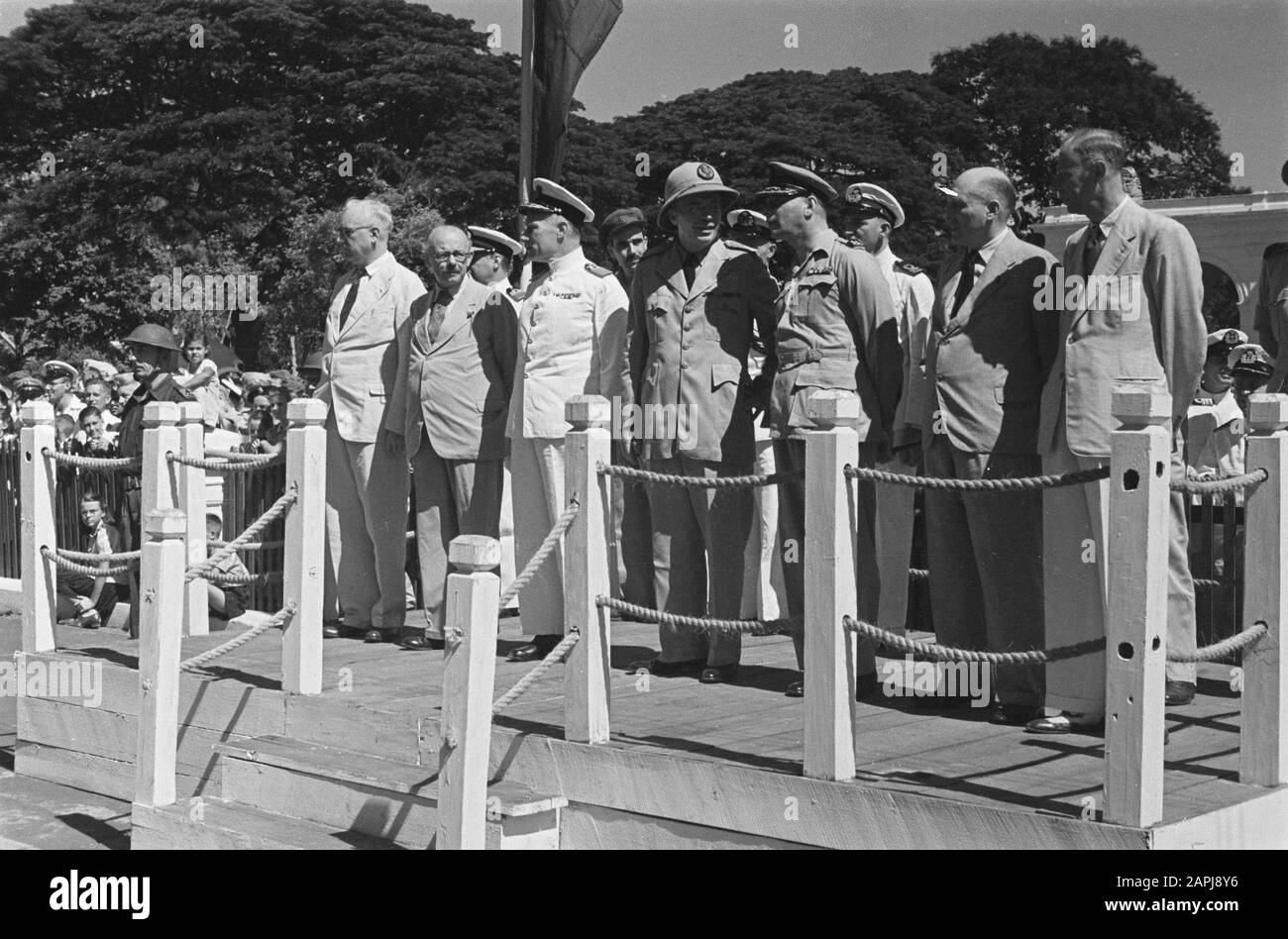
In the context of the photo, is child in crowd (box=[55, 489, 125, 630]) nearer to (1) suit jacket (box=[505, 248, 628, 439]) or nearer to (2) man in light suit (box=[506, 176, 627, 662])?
(2) man in light suit (box=[506, 176, 627, 662])

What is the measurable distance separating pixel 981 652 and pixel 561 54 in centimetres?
621

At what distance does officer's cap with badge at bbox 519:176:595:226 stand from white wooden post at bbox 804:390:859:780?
9.12 ft

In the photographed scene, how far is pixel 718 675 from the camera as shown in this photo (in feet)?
23.7

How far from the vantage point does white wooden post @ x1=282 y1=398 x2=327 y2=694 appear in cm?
730

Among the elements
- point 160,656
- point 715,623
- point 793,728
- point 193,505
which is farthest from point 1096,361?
point 193,505

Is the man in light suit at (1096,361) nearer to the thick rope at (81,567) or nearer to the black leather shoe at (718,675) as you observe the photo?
the black leather shoe at (718,675)

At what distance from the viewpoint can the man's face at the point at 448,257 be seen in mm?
8297

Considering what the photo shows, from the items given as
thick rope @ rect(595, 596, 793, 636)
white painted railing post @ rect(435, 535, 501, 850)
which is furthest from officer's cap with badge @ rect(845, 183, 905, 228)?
white painted railing post @ rect(435, 535, 501, 850)

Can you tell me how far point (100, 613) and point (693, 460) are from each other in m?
6.27

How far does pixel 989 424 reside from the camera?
627 centimetres

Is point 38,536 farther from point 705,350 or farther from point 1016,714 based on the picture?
point 1016,714

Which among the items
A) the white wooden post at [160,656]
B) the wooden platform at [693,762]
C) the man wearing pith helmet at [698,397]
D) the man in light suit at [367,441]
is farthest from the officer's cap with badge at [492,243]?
the white wooden post at [160,656]

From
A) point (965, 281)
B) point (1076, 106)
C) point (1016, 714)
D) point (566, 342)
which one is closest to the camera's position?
point (1016, 714)

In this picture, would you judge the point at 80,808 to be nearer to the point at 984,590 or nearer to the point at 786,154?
the point at 984,590
